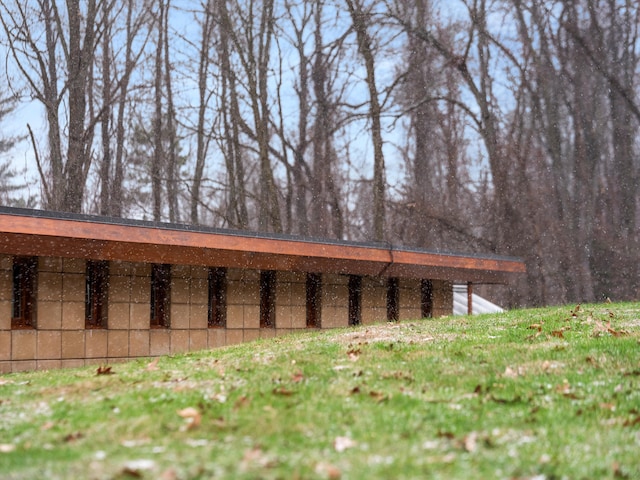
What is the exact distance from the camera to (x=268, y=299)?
16516 mm

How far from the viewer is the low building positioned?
40.5ft

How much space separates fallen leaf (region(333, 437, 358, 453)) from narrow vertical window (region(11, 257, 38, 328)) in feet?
29.5

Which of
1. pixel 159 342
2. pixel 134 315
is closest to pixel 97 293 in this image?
pixel 134 315

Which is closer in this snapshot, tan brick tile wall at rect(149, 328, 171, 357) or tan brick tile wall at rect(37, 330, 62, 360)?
tan brick tile wall at rect(37, 330, 62, 360)

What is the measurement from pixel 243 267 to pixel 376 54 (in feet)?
52.0

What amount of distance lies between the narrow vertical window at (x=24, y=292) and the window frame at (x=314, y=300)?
247 inches

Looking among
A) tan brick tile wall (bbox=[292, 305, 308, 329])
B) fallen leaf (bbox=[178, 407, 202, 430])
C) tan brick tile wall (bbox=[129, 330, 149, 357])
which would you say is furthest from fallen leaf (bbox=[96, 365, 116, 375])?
tan brick tile wall (bbox=[292, 305, 308, 329])

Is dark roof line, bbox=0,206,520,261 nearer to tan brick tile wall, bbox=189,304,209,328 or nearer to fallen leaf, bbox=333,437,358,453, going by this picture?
tan brick tile wall, bbox=189,304,209,328

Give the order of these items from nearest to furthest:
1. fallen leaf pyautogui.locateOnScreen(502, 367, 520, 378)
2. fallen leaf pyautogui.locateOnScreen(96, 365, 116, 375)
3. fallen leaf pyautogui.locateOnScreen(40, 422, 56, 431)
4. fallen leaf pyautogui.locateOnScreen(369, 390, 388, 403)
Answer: fallen leaf pyautogui.locateOnScreen(40, 422, 56, 431) → fallen leaf pyautogui.locateOnScreen(369, 390, 388, 403) → fallen leaf pyautogui.locateOnScreen(502, 367, 520, 378) → fallen leaf pyautogui.locateOnScreen(96, 365, 116, 375)

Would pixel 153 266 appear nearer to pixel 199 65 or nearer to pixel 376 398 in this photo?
pixel 376 398

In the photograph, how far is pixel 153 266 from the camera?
14.4m

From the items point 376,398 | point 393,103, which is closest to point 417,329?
point 376,398

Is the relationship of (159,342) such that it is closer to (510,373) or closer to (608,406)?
(510,373)

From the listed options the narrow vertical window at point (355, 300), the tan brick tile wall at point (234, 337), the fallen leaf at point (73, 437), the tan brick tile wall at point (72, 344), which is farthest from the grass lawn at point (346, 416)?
the narrow vertical window at point (355, 300)
